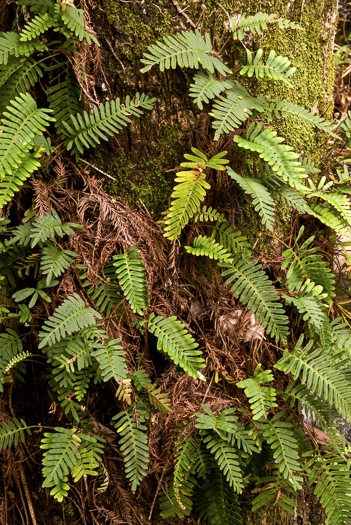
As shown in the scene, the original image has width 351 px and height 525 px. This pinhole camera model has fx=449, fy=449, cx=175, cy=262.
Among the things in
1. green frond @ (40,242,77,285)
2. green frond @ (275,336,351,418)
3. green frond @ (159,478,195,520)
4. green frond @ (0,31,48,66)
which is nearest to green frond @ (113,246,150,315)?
green frond @ (40,242,77,285)

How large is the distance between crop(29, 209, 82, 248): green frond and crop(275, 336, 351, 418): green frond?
1.15 metres

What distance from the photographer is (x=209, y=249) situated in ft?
6.91

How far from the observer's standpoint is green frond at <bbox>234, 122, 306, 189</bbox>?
6.60 feet

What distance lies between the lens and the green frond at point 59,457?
5.81 feet

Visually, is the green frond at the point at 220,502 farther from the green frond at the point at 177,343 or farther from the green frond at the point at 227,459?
the green frond at the point at 177,343

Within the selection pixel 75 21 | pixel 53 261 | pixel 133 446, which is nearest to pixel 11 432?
pixel 133 446

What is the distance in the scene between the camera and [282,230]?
2.45m

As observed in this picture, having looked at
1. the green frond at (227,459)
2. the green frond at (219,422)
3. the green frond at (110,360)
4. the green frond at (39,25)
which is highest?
the green frond at (39,25)

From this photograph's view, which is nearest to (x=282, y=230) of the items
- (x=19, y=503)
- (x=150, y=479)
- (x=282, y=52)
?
(x=282, y=52)

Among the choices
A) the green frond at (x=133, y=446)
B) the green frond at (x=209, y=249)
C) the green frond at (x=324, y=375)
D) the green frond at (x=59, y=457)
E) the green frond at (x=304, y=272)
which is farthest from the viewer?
the green frond at (x=304, y=272)

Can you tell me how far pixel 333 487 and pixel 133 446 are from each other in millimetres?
908

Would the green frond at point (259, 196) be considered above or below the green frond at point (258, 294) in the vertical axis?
above

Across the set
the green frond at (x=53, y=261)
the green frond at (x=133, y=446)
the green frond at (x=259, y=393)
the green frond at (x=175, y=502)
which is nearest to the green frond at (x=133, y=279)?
the green frond at (x=53, y=261)

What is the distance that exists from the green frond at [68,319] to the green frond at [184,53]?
1.04 m
